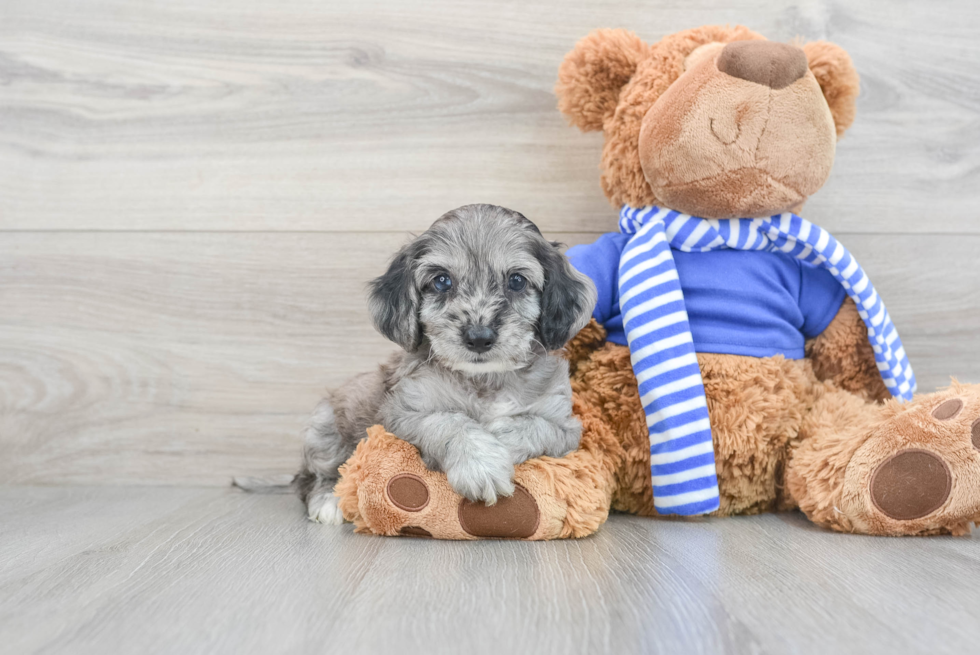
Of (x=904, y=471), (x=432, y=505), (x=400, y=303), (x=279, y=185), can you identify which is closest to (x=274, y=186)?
(x=279, y=185)

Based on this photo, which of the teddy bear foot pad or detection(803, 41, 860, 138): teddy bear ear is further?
detection(803, 41, 860, 138): teddy bear ear

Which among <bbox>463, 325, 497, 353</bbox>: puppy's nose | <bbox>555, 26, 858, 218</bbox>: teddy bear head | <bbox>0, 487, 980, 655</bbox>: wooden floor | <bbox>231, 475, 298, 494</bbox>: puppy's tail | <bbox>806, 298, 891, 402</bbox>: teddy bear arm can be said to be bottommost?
<bbox>231, 475, 298, 494</bbox>: puppy's tail

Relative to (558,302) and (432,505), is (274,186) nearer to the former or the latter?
(558,302)

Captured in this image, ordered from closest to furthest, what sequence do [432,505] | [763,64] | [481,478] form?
[481,478] → [432,505] → [763,64]

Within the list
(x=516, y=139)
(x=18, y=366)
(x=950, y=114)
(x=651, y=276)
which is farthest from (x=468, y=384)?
(x=950, y=114)

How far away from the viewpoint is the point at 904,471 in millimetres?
1741

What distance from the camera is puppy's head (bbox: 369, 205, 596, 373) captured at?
1.75 metres

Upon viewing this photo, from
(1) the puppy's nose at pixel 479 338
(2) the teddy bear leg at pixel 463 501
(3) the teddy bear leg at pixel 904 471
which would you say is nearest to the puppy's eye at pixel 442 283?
(1) the puppy's nose at pixel 479 338

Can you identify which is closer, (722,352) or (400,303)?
(400,303)

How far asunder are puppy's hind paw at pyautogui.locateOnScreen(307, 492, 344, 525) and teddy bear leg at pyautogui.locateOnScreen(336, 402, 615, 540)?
0.76 ft

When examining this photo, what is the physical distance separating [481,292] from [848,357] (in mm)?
1178

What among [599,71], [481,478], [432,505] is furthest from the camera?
[599,71]

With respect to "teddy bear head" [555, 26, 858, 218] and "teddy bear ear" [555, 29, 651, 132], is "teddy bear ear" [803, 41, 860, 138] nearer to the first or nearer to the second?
"teddy bear head" [555, 26, 858, 218]

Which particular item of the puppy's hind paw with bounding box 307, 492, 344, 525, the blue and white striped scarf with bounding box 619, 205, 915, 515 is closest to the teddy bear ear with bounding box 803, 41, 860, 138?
the blue and white striped scarf with bounding box 619, 205, 915, 515
